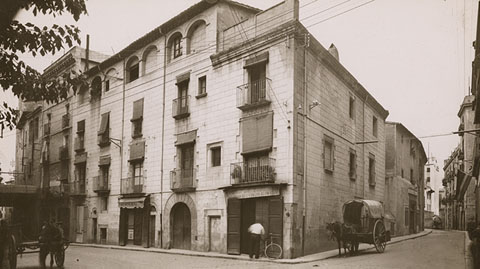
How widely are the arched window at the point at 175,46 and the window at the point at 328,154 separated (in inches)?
344

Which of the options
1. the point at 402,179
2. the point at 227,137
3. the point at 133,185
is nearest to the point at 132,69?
the point at 133,185

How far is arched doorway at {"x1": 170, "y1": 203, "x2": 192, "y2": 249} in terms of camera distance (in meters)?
23.5

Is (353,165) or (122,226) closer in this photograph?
(353,165)

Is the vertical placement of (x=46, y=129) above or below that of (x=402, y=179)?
above

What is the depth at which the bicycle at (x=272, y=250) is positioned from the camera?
723 inches

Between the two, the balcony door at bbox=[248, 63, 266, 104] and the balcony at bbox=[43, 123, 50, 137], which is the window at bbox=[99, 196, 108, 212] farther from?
the balcony door at bbox=[248, 63, 266, 104]

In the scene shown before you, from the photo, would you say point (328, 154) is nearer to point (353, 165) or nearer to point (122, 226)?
point (353, 165)

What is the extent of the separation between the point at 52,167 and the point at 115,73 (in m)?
11.8

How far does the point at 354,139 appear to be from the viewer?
2653 centimetres

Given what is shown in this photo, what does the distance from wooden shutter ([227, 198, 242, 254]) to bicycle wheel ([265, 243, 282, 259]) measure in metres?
1.80

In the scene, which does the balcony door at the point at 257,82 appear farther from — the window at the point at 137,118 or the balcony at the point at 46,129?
the balcony at the point at 46,129

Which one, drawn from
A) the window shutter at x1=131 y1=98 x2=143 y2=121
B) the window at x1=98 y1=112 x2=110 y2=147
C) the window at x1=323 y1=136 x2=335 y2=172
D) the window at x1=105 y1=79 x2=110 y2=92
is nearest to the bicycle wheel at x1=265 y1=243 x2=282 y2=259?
the window at x1=323 y1=136 x2=335 y2=172

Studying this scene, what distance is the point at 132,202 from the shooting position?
26.8 m

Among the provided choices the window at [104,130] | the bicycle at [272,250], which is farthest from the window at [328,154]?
the window at [104,130]
